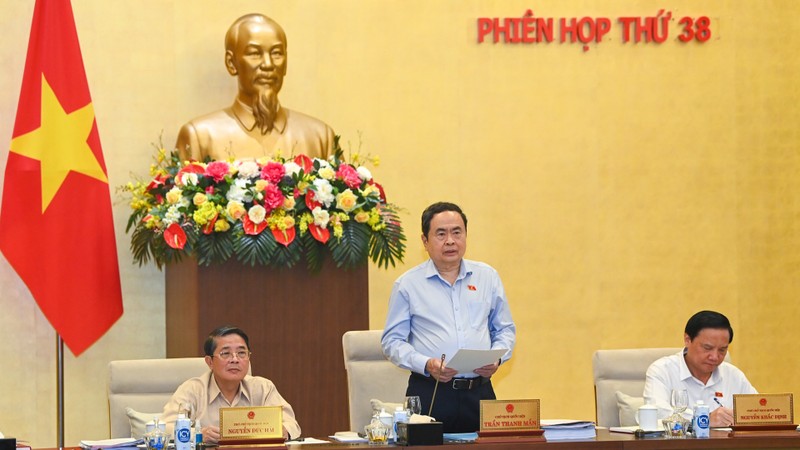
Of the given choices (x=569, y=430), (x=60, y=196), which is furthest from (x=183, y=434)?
(x=60, y=196)

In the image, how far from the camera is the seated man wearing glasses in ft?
14.2

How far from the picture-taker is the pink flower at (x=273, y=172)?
5688 mm

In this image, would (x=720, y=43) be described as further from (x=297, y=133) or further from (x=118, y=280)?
(x=118, y=280)

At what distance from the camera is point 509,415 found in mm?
4004

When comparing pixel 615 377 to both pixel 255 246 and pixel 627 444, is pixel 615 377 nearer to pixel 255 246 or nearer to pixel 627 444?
pixel 627 444

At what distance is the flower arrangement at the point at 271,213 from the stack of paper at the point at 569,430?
1909mm

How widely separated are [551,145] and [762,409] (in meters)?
3.42

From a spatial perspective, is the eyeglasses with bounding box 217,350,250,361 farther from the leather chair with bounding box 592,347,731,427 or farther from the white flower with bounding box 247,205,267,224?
the leather chair with bounding box 592,347,731,427

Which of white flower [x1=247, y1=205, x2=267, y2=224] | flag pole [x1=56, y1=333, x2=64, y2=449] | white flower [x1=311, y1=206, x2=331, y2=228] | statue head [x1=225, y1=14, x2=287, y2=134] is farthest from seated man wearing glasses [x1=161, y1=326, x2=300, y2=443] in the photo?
statue head [x1=225, y1=14, x2=287, y2=134]

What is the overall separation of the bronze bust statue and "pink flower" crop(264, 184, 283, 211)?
2.57 ft

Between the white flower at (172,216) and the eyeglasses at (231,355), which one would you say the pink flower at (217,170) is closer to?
the white flower at (172,216)

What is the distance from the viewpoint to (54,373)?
265 inches

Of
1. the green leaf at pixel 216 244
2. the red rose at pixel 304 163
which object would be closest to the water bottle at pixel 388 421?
the green leaf at pixel 216 244

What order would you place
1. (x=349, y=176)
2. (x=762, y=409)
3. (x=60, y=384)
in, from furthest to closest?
(x=60, y=384) < (x=349, y=176) < (x=762, y=409)
